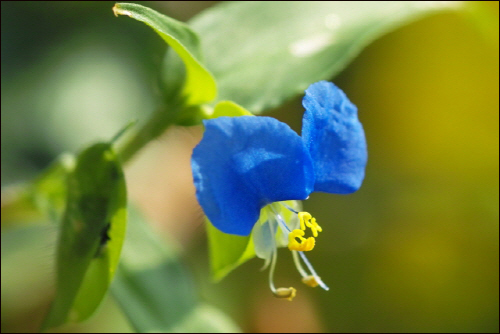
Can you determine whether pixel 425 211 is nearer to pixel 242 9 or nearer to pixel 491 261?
pixel 491 261

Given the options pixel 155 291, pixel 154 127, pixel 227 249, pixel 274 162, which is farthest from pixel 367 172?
pixel 274 162

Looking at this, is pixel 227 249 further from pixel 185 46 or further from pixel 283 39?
pixel 283 39

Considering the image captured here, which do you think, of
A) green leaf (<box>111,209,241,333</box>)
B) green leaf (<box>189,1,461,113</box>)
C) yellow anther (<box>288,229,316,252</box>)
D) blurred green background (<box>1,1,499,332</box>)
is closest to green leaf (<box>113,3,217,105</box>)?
green leaf (<box>189,1,461,113</box>)

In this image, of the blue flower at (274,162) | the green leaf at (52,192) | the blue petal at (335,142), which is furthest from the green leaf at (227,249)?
the green leaf at (52,192)

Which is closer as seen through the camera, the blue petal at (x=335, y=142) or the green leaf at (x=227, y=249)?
the blue petal at (x=335, y=142)

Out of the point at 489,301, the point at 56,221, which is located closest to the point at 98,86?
the point at 56,221

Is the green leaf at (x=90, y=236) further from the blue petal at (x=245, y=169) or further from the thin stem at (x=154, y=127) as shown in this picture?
the blue petal at (x=245, y=169)
